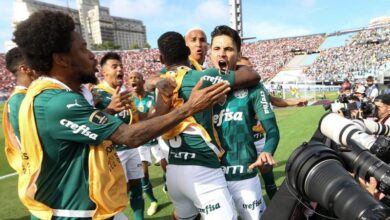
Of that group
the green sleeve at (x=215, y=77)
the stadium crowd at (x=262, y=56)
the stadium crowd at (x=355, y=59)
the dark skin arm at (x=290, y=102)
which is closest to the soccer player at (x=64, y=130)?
the green sleeve at (x=215, y=77)

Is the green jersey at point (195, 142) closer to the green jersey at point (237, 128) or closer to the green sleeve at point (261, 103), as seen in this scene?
the green jersey at point (237, 128)

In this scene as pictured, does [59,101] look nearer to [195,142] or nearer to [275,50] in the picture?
[195,142]

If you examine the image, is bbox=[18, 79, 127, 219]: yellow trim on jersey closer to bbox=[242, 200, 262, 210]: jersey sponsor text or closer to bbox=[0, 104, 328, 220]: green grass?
bbox=[242, 200, 262, 210]: jersey sponsor text

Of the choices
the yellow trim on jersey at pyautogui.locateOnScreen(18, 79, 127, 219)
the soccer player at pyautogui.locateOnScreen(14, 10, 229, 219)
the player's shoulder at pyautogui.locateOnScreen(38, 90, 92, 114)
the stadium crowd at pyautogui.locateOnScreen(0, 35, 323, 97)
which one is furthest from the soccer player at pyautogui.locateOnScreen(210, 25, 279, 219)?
the stadium crowd at pyautogui.locateOnScreen(0, 35, 323, 97)

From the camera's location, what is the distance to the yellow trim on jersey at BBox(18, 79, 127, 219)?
1672mm

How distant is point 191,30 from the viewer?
3279 mm

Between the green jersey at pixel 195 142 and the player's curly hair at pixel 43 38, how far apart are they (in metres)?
0.96

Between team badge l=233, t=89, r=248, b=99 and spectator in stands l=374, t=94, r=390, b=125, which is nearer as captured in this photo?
team badge l=233, t=89, r=248, b=99

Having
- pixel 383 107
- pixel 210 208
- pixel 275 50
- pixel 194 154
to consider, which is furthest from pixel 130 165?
pixel 275 50

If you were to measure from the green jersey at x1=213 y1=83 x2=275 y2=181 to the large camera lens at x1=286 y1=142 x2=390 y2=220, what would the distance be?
1.09 metres

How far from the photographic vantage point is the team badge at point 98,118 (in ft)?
5.50

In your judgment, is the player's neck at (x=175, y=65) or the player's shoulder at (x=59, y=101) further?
the player's neck at (x=175, y=65)

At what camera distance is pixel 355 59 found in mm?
40750

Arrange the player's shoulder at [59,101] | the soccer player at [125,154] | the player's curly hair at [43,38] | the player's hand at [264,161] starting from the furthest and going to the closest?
the soccer player at [125,154] → the player's hand at [264,161] → the player's curly hair at [43,38] → the player's shoulder at [59,101]
